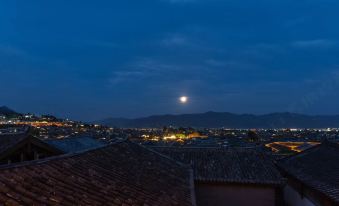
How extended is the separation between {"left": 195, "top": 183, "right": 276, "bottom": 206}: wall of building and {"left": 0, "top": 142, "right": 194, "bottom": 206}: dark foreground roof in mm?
6658

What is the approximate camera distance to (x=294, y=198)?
2191cm

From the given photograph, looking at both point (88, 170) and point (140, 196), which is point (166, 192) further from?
point (88, 170)

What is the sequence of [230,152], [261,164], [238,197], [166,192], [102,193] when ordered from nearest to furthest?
[102,193], [166,192], [238,197], [261,164], [230,152]

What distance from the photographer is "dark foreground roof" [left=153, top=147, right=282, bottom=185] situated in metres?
21.1

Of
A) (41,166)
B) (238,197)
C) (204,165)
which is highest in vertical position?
(41,166)

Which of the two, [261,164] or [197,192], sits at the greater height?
[261,164]

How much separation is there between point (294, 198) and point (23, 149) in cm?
1625

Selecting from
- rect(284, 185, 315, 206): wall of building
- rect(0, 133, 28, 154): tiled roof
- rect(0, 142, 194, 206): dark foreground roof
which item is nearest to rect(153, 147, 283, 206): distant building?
rect(284, 185, 315, 206): wall of building

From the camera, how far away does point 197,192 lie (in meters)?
21.5

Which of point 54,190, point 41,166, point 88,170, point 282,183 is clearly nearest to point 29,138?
point 88,170

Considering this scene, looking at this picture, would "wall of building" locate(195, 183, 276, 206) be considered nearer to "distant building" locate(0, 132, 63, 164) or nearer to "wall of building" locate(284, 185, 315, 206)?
"wall of building" locate(284, 185, 315, 206)

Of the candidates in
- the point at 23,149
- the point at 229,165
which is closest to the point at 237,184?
the point at 229,165

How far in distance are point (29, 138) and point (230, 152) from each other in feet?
47.2

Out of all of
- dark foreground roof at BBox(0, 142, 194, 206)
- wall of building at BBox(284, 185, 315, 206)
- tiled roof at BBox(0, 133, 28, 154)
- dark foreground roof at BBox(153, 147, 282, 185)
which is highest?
tiled roof at BBox(0, 133, 28, 154)
